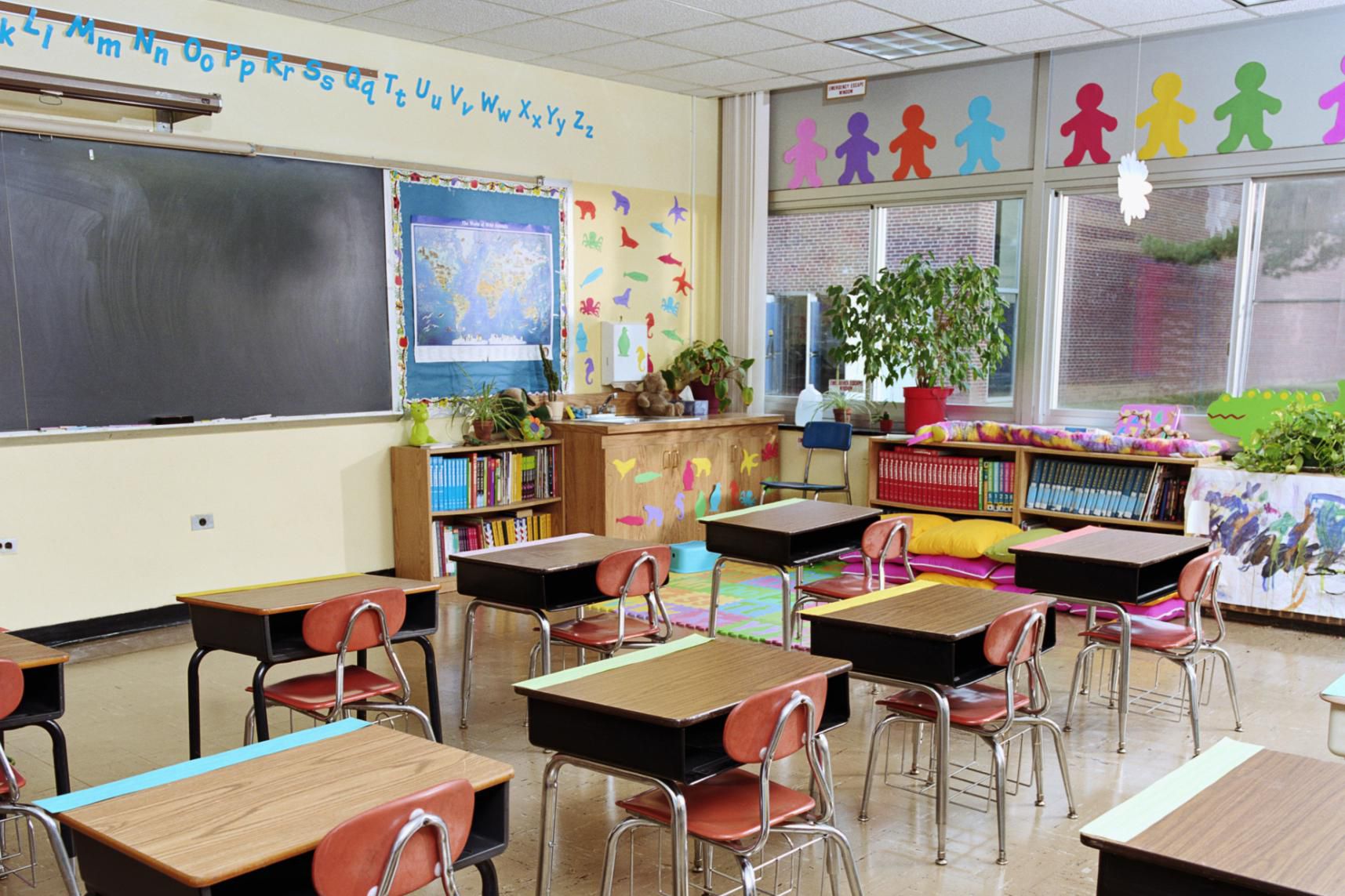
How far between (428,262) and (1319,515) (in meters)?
5.22

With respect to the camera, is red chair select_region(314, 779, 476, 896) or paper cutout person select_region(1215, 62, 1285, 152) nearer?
red chair select_region(314, 779, 476, 896)

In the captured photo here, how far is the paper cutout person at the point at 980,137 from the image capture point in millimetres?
7496

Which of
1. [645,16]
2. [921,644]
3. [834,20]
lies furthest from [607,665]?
[834,20]

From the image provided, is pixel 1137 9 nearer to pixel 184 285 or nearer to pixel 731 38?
pixel 731 38

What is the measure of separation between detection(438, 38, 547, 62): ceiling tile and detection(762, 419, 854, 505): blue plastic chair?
123 inches

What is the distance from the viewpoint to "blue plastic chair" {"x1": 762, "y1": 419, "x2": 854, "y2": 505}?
777cm

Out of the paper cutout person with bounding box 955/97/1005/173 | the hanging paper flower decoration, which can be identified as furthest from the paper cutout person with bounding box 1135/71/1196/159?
the paper cutout person with bounding box 955/97/1005/173

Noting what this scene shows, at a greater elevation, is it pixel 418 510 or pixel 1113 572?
pixel 1113 572

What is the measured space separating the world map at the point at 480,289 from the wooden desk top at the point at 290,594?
3.09 meters

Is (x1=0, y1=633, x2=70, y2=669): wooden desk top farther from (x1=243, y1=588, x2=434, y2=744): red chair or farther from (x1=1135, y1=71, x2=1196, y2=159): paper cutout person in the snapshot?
(x1=1135, y1=71, x2=1196, y2=159): paper cutout person

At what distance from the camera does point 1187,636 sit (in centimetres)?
445

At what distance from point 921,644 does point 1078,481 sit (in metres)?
3.76

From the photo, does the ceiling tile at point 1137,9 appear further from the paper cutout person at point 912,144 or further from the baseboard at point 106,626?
the baseboard at point 106,626

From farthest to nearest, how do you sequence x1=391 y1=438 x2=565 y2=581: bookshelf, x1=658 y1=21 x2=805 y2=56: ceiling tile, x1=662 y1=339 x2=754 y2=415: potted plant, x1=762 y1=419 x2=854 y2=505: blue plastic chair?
x1=662 y1=339 x2=754 y2=415: potted plant
x1=762 y1=419 x2=854 y2=505: blue plastic chair
x1=391 y1=438 x2=565 y2=581: bookshelf
x1=658 y1=21 x2=805 y2=56: ceiling tile
